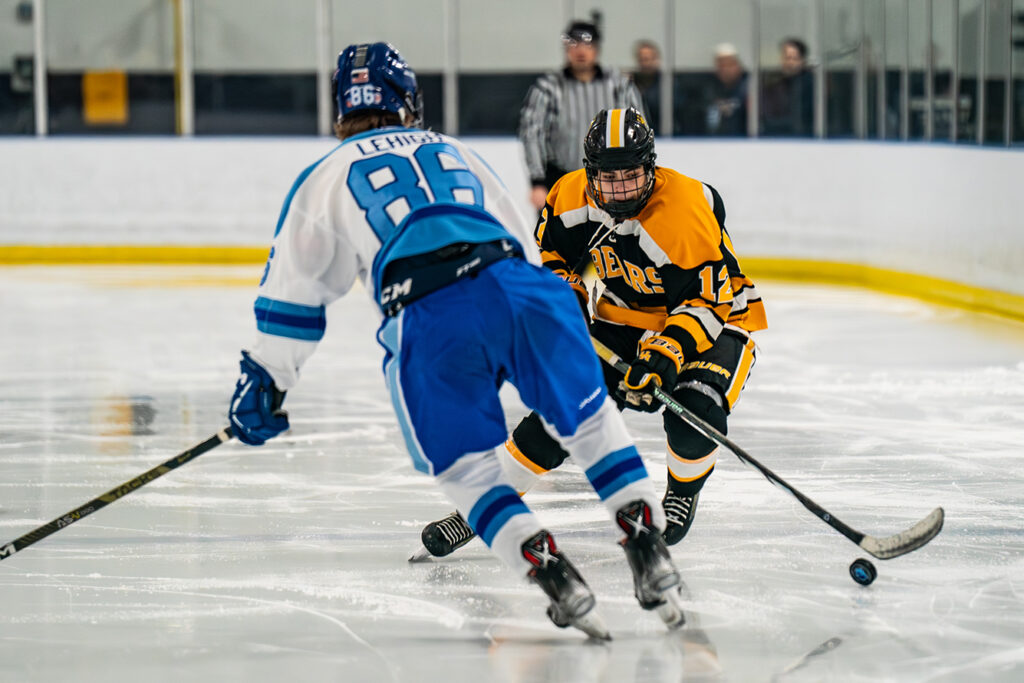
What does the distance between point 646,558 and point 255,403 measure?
2.23ft

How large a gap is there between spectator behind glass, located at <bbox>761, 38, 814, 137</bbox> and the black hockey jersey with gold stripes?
17.9 feet

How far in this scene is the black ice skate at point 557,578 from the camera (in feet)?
7.39

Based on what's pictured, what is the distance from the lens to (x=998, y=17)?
6305mm

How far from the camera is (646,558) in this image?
2.31 m

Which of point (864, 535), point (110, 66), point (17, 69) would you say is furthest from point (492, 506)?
point (17, 69)

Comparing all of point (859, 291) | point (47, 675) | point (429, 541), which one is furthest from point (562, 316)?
point (859, 291)

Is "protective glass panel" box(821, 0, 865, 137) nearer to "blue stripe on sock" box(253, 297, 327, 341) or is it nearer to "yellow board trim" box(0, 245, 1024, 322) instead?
"yellow board trim" box(0, 245, 1024, 322)

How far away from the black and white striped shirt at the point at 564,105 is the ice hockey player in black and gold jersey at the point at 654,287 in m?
3.46

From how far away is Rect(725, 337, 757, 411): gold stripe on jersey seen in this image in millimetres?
2943

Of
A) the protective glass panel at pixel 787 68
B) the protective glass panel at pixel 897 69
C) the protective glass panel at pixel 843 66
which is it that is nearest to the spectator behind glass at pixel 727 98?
the protective glass panel at pixel 787 68

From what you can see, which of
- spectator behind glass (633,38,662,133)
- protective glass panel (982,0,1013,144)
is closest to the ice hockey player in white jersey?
protective glass panel (982,0,1013,144)

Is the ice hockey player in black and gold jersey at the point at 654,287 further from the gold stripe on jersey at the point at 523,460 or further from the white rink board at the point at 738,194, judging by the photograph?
the white rink board at the point at 738,194

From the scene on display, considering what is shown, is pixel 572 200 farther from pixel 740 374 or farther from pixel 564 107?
pixel 564 107

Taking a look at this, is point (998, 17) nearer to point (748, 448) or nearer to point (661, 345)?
point (748, 448)
